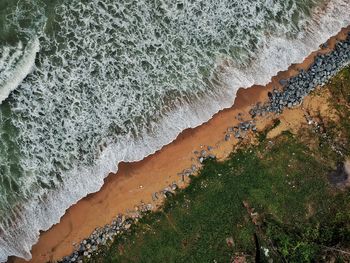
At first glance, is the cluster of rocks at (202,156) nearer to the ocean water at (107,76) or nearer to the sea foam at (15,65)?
the ocean water at (107,76)

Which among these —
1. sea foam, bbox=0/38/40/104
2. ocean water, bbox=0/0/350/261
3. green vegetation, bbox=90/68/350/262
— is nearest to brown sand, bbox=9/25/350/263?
ocean water, bbox=0/0/350/261

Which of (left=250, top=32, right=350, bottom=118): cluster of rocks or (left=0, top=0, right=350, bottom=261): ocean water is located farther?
(left=250, top=32, right=350, bottom=118): cluster of rocks

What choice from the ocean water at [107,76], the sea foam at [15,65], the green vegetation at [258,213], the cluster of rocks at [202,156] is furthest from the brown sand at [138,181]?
the sea foam at [15,65]

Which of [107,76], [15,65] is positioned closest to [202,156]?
[107,76]

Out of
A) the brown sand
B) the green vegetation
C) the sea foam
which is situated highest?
the sea foam

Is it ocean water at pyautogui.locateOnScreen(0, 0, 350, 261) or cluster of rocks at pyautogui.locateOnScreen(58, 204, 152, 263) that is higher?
ocean water at pyautogui.locateOnScreen(0, 0, 350, 261)

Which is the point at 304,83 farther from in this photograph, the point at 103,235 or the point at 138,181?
the point at 103,235

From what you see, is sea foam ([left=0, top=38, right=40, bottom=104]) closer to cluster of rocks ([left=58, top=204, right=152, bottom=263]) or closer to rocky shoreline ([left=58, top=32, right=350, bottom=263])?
cluster of rocks ([left=58, top=204, right=152, bottom=263])
